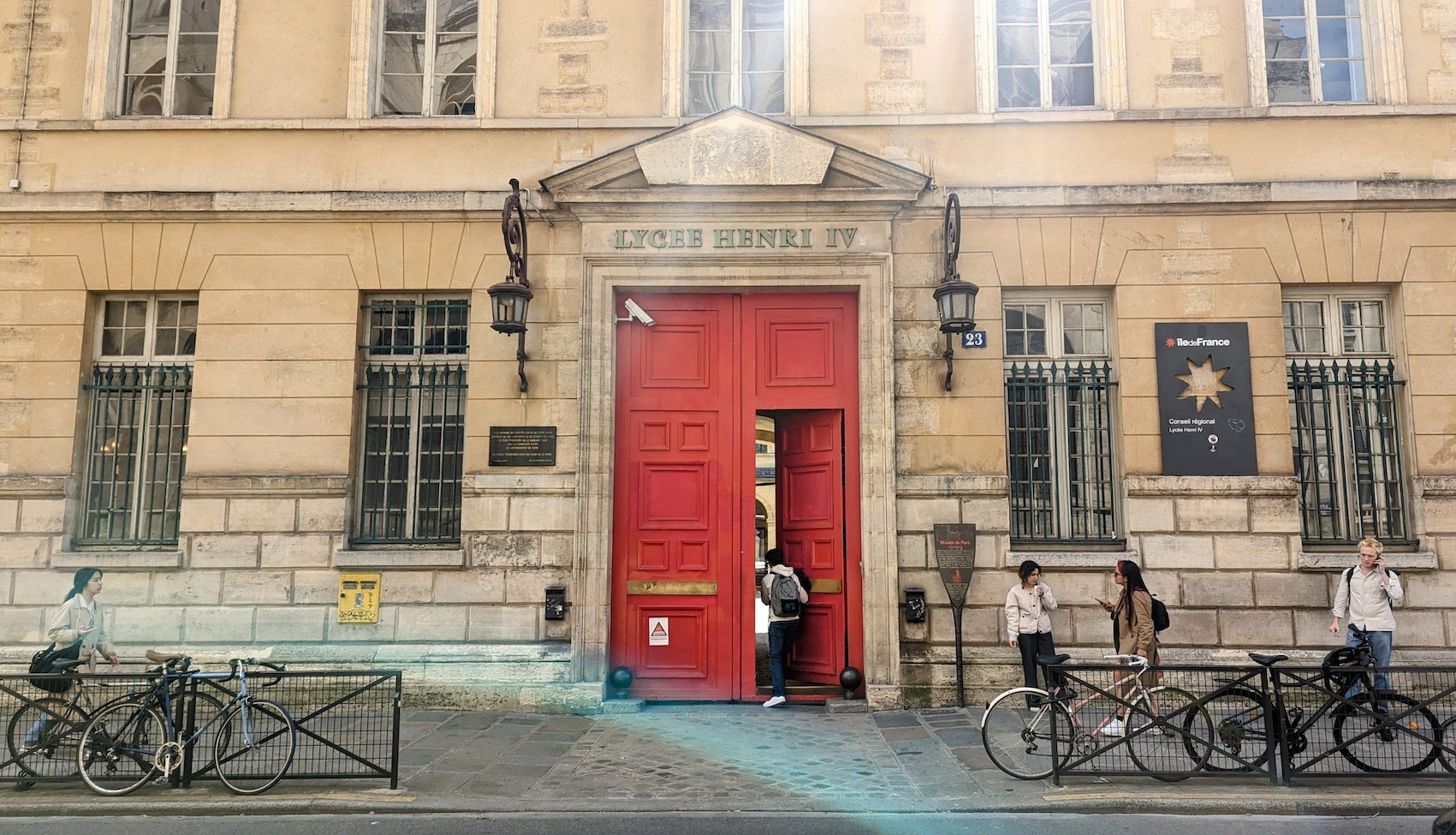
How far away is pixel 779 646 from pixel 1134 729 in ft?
12.2

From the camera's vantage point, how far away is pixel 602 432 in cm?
971

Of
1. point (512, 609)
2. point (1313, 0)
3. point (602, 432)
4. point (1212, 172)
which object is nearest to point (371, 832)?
point (512, 609)

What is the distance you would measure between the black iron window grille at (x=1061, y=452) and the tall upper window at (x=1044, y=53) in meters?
3.02

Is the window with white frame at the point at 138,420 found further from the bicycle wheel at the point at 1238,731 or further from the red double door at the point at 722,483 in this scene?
the bicycle wheel at the point at 1238,731

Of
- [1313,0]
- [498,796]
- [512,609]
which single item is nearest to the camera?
[498,796]

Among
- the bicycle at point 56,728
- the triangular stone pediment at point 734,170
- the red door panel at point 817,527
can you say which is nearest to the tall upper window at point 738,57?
the triangular stone pediment at point 734,170

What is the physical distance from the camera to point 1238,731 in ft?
22.0

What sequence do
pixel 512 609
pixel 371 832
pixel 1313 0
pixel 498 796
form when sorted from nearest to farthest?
pixel 371 832 → pixel 498 796 → pixel 512 609 → pixel 1313 0

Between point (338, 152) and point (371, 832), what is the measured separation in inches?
289

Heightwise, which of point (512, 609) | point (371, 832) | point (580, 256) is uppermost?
point (580, 256)

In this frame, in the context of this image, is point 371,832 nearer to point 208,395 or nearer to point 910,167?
point 208,395

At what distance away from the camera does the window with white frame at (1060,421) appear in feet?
31.9

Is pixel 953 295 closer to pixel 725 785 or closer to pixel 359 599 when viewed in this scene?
pixel 725 785

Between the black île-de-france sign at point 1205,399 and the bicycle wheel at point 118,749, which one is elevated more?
the black île-de-france sign at point 1205,399
